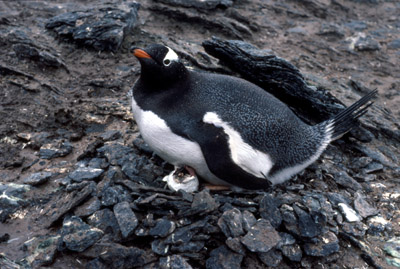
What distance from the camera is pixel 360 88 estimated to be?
6.00 meters

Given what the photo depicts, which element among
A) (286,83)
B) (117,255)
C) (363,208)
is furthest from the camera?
(286,83)

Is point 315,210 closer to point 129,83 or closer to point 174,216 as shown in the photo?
point 174,216

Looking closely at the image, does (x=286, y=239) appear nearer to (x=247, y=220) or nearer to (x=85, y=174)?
(x=247, y=220)

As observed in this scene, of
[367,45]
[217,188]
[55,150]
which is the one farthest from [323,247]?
[367,45]

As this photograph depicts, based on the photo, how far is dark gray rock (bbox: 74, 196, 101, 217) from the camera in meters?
3.20

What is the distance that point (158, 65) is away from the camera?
347cm

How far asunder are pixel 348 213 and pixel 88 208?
7.13 feet

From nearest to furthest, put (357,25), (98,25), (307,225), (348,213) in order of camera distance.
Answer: (307,225) < (348,213) < (98,25) < (357,25)

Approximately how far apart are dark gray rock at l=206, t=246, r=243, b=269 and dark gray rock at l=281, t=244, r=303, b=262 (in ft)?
1.21

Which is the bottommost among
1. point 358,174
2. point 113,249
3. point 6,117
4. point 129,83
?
point 6,117

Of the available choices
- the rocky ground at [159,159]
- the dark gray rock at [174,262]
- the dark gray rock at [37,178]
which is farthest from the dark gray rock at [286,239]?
the dark gray rock at [37,178]

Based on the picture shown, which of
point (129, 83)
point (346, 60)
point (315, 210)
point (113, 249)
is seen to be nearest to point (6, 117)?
point (129, 83)

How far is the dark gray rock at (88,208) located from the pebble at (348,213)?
2054 mm

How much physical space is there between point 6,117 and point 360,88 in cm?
468
